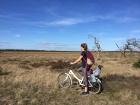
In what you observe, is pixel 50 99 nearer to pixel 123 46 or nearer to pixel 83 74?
pixel 83 74

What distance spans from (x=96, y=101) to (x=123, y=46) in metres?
69.6

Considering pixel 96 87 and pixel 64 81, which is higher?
pixel 64 81

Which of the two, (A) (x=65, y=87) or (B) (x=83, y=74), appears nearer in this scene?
(B) (x=83, y=74)

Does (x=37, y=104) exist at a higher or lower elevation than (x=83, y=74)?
lower

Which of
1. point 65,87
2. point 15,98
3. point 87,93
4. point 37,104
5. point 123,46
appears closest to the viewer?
point 37,104

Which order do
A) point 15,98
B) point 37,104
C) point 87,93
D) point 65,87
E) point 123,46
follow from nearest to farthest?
point 37,104, point 15,98, point 87,93, point 65,87, point 123,46

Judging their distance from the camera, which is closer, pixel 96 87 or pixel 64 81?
pixel 96 87

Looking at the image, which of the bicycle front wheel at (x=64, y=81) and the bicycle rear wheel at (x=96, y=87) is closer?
the bicycle rear wheel at (x=96, y=87)

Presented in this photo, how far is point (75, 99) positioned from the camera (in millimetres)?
10250

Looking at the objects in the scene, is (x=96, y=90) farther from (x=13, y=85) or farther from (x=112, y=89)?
(x=13, y=85)

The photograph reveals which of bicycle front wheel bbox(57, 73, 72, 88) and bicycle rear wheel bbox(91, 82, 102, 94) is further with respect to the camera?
bicycle front wheel bbox(57, 73, 72, 88)

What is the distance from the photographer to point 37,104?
9.23 metres

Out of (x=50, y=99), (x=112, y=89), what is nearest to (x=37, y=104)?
(x=50, y=99)

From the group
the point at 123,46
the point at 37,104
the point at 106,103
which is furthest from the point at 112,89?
the point at 123,46
